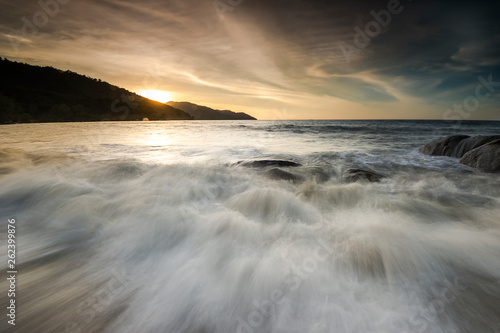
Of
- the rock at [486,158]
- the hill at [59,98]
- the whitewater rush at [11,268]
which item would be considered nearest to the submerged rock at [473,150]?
the rock at [486,158]

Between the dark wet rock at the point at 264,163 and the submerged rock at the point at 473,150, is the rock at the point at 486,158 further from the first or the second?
the dark wet rock at the point at 264,163

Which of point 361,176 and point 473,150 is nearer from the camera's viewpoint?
point 361,176

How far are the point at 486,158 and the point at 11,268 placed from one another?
12600 mm

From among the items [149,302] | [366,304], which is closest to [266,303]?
[366,304]

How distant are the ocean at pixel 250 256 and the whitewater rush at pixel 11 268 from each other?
4cm

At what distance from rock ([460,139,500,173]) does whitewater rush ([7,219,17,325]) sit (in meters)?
11.5

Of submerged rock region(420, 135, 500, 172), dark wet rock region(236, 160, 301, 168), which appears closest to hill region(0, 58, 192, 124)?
dark wet rock region(236, 160, 301, 168)

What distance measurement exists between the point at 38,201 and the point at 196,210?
3.68 meters

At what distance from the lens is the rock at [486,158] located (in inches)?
281

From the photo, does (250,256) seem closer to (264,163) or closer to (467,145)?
(264,163)

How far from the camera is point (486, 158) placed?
7539 millimetres

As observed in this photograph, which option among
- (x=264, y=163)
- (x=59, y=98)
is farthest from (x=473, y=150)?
(x=59, y=98)

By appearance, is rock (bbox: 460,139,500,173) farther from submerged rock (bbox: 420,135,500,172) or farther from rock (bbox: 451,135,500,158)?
rock (bbox: 451,135,500,158)

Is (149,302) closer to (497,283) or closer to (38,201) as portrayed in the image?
(497,283)
